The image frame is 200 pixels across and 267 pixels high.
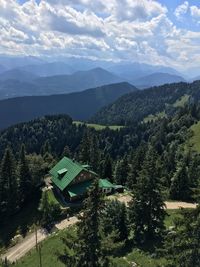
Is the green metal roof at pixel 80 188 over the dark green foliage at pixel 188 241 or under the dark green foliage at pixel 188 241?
under

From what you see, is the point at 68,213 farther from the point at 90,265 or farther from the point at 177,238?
the point at 177,238

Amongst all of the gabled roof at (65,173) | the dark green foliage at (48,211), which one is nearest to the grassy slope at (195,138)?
the gabled roof at (65,173)

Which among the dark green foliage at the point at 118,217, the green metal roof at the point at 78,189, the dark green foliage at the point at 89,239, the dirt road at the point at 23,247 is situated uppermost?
the dark green foliage at the point at 89,239

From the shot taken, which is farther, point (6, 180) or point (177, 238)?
point (6, 180)

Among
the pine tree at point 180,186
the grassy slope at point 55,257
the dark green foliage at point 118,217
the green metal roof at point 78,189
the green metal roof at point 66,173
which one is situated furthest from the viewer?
A: the green metal roof at point 66,173

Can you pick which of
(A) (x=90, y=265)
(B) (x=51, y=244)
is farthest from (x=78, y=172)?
(A) (x=90, y=265)

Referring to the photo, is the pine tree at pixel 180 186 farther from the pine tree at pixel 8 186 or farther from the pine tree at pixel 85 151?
the pine tree at pixel 85 151

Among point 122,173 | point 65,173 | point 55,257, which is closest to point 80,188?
point 65,173
